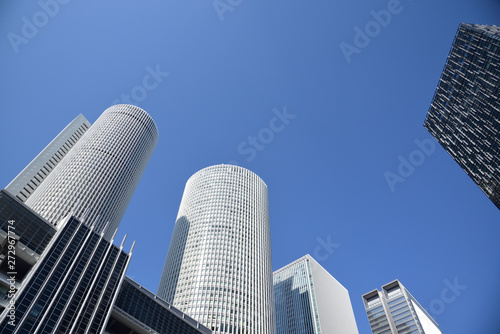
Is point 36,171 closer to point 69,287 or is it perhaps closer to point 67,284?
point 67,284

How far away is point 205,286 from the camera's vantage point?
12812cm

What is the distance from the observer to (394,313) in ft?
594

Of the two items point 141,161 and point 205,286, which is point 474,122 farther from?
point 141,161

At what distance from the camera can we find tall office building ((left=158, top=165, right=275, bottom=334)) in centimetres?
12319

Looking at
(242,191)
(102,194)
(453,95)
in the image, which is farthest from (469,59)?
(102,194)

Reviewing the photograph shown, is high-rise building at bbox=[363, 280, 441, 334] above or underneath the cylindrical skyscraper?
underneath

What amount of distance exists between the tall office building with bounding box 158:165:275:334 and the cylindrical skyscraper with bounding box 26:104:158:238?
30484mm

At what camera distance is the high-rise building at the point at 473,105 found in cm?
9688

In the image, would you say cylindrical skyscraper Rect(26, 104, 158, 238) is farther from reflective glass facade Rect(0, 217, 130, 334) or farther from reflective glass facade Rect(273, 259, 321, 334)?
reflective glass facade Rect(273, 259, 321, 334)

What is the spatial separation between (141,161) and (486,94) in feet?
522

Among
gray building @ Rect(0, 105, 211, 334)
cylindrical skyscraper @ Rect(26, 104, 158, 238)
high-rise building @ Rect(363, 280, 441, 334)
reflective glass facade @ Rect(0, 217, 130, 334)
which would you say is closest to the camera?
reflective glass facade @ Rect(0, 217, 130, 334)

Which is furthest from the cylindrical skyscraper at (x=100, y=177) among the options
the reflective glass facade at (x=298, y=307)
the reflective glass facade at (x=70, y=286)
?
the reflective glass facade at (x=298, y=307)

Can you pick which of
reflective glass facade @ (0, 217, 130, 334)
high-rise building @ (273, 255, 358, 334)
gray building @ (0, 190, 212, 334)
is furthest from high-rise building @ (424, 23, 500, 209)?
reflective glass facade @ (0, 217, 130, 334)

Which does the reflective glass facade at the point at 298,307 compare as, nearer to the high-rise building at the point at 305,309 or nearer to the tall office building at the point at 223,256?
the high-rise building at the point at 305,309
